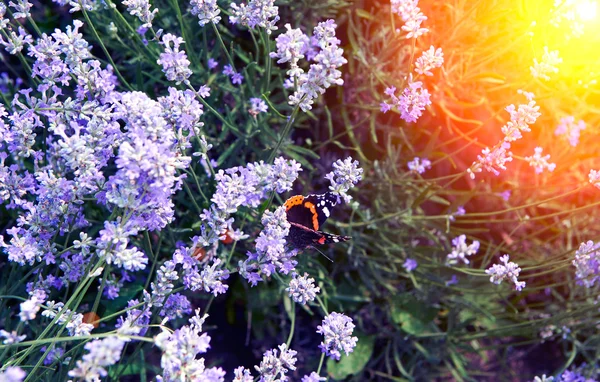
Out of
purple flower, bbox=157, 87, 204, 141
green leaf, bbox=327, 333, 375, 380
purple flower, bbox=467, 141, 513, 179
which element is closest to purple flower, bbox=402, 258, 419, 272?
green leaf, bbox=327, 333, 375, 380

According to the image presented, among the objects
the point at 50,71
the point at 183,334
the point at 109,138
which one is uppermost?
the point at 50,71

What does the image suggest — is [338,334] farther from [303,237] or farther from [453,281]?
[453,281]

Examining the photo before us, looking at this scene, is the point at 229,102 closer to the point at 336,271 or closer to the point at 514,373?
the point at 336,271

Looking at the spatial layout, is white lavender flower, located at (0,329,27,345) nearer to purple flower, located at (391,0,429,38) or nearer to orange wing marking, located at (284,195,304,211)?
orange wing marking, located at (284,195,304,211)

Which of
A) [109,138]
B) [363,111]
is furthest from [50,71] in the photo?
[363,111]

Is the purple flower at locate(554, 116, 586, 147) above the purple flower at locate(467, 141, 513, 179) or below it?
above

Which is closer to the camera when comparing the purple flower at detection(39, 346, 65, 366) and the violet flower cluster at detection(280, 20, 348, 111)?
the violet flower cluster at detection(280, 20, 348, 111)

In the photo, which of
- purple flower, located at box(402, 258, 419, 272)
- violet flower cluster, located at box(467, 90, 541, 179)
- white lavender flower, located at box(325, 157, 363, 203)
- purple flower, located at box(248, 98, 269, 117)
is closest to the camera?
white lavender flower, located at box(325, 157, 363, 203)
